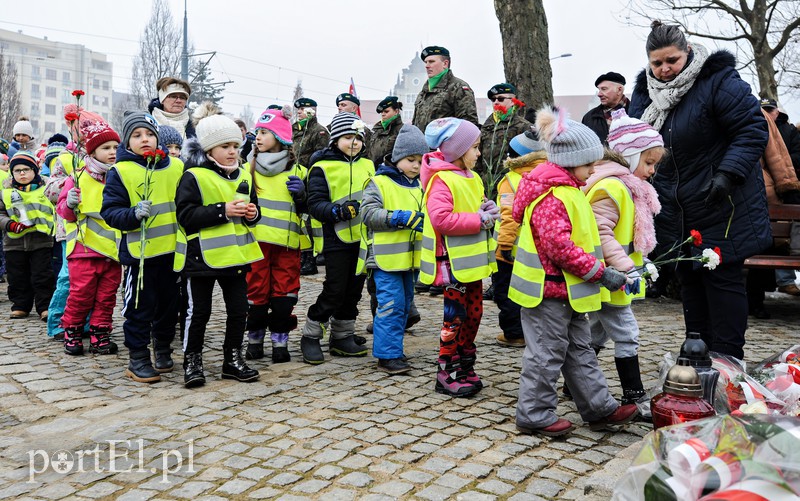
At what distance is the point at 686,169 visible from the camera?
459 cm

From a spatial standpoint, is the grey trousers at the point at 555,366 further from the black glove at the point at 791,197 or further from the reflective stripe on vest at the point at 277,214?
the black glove at the point at 791,197

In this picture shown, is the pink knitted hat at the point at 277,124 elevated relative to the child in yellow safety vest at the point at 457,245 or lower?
elevated

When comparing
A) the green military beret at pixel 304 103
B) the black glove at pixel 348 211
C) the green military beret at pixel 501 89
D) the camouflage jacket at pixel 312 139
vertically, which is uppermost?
the green military beret at pixel 304 103

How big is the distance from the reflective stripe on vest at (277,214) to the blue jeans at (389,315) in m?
0.80

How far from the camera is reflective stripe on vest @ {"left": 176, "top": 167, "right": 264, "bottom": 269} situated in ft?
16.0

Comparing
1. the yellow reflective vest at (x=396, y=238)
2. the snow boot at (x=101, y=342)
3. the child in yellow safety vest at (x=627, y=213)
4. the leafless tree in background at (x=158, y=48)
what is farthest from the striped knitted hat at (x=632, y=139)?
the leafless tree in background at (x=158, y=48)

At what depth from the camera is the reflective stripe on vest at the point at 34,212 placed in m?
7.97

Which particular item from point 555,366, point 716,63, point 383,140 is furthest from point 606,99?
point 555,366

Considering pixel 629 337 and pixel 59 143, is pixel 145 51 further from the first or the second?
pixel 629 337

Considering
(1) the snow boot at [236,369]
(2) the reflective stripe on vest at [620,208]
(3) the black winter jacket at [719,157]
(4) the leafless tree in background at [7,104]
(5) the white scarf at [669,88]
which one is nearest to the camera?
(2) the reflective stripe on vest at [620,208]

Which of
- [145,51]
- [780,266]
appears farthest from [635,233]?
[145,51]

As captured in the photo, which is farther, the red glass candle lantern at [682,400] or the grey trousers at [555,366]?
the grey trousers at [555,366]

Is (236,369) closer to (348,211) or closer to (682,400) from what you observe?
(348,211)

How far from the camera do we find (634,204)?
14.1 feet
